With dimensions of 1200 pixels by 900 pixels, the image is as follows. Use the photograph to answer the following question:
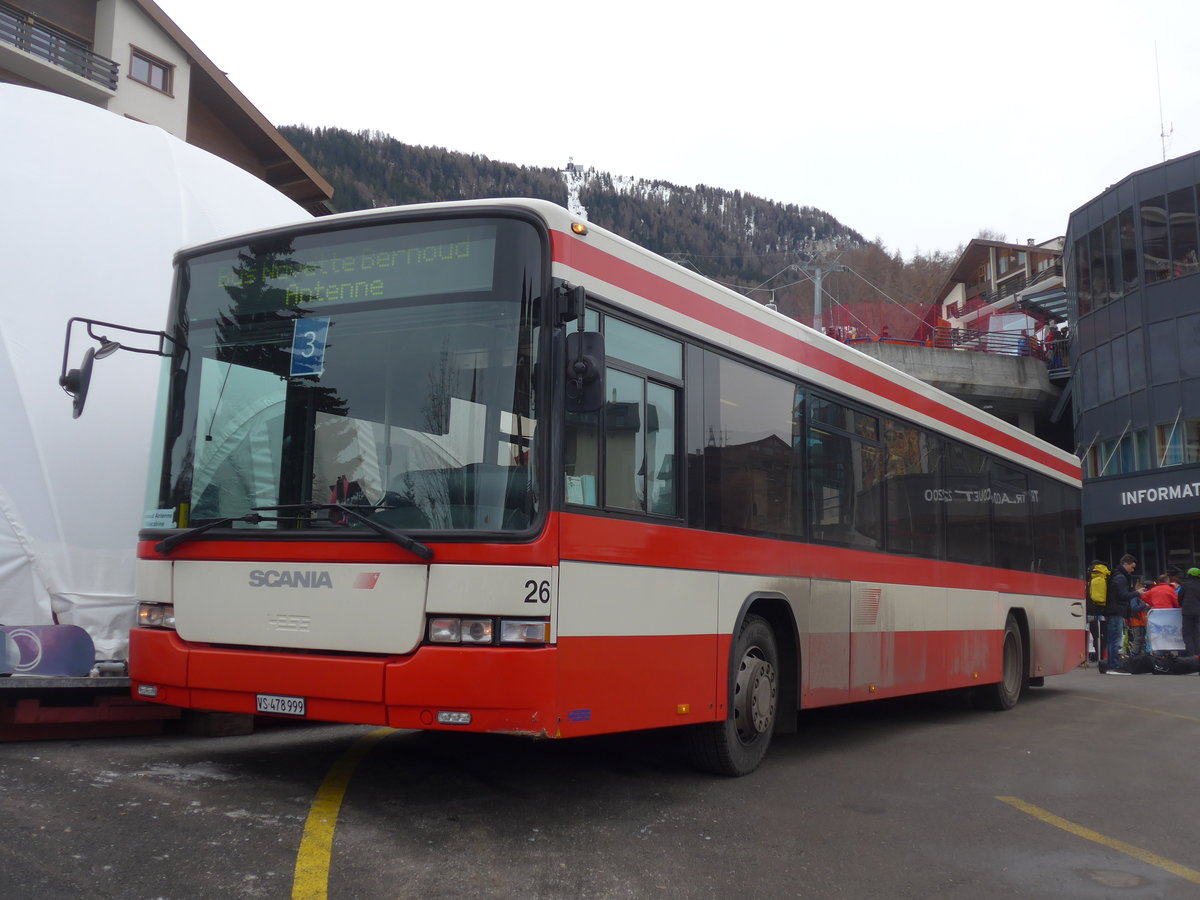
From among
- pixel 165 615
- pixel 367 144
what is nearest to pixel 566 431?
pixel 165 615

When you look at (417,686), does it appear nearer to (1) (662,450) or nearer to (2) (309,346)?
(2) (309,346)

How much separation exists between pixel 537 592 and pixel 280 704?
1497 millimetres

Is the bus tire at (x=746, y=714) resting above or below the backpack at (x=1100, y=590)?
below

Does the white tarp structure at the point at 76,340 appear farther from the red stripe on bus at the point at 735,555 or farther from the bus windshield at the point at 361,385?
the red stripe on bus at the point at 735,555

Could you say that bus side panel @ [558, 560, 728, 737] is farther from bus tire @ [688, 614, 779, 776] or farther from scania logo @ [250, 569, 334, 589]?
scania logo @ [250, 569, 334, 589]

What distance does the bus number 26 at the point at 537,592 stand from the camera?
551 centimetres

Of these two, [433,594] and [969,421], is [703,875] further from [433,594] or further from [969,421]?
[969,421]

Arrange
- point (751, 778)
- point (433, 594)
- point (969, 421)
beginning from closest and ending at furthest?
point (433, 594) < point (751, 778) < point (969, 421)

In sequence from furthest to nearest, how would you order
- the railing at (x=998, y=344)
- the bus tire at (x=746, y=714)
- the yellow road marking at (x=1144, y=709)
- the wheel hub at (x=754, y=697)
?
the railing at (x=998, y=344) → the yellow road marking at (x=1144, y=709) → the wheel hub at (x=754, y=697) → the bus tire at (x=746, y=714)

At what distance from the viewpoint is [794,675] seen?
8.04m

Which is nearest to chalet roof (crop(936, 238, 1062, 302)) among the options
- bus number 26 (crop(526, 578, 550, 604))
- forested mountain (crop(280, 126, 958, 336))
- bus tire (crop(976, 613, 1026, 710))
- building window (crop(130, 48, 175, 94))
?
forested mountain (crop(280, 126, 958, 336))

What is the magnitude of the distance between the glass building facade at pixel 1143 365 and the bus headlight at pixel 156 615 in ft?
108

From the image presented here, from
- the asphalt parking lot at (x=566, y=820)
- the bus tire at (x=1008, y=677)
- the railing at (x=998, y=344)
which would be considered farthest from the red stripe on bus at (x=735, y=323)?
the railing at (x=998, y=344)

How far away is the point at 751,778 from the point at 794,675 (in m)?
0.87
